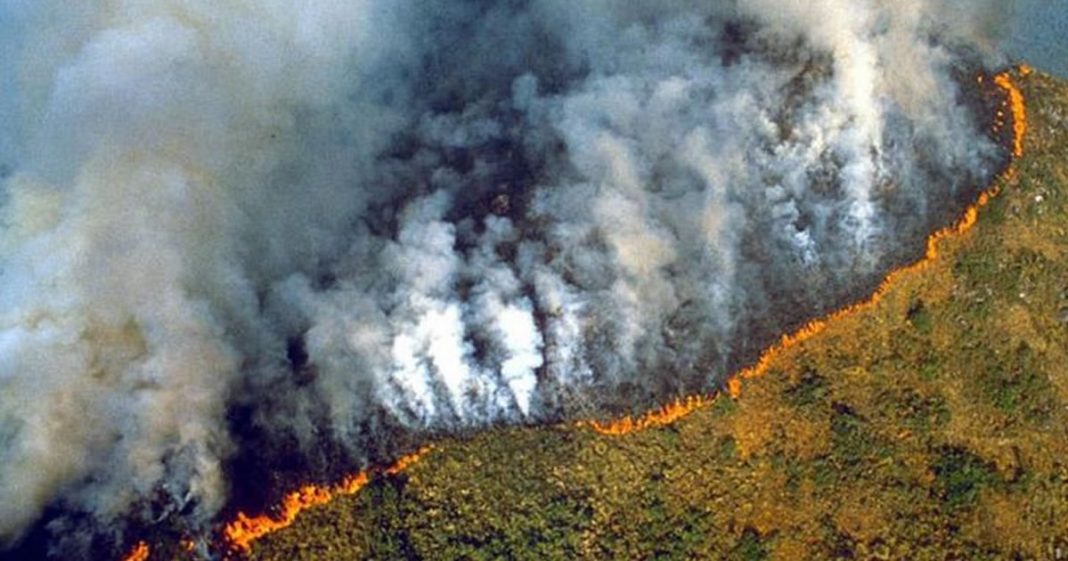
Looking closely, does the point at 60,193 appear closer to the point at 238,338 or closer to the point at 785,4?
the point at 238,338

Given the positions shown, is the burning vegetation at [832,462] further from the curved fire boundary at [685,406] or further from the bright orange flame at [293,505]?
the bright orange flame at [293,505]

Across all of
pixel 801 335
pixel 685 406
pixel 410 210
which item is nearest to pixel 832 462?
pixel 801 335

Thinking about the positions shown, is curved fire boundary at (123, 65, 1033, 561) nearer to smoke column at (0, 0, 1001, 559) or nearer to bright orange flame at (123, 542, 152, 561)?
bright orange flame at (123, 542, 152, 561)

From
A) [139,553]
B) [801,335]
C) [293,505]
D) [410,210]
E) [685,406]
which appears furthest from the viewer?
[410,210]

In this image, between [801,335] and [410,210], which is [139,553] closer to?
[410,210]

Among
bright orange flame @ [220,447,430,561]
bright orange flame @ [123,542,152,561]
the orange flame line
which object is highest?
the orange flame line

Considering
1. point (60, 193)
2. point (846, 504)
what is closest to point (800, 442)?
point (846, 504)

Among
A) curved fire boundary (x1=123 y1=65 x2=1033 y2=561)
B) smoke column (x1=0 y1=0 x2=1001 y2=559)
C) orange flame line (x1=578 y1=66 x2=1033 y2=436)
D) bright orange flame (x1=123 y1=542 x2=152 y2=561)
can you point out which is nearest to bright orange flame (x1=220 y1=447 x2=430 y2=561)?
curved fire boundary (x1=123 y1=65 x2=1033 y2=561)
